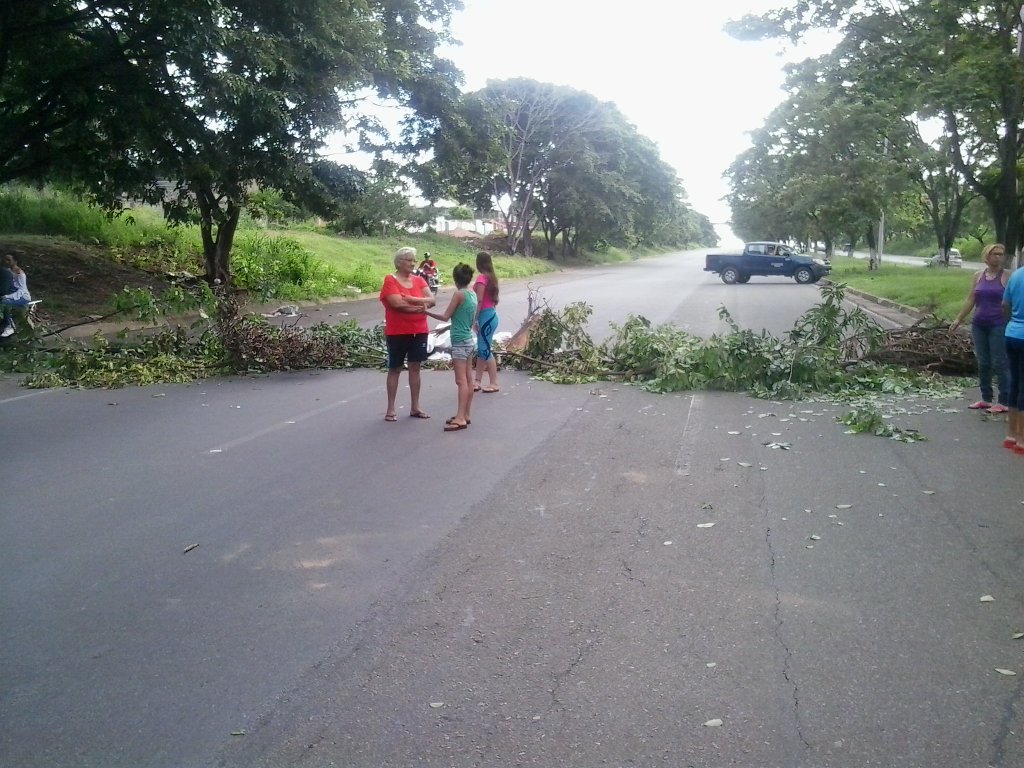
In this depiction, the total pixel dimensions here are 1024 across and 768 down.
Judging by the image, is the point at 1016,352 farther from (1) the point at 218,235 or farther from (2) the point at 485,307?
(1) the point at 218,235

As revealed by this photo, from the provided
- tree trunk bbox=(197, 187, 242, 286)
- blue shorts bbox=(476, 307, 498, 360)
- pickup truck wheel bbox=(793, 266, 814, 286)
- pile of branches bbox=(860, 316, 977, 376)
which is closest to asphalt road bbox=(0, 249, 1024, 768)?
blue shorts bbox=(476, 307, 498, 360)

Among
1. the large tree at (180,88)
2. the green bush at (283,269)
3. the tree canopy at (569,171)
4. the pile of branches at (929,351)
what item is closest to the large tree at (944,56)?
the pile of branches at (929,351)

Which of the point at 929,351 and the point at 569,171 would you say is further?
the point at 569,171

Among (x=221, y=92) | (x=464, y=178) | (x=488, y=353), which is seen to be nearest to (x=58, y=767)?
(x=488, y=353)

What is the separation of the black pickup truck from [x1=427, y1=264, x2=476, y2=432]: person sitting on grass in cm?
3235

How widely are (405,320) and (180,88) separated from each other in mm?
10583

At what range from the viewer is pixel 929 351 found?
12055mm

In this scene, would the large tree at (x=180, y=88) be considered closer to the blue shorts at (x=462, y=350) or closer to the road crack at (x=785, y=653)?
the blue shorts at (x=462, y=350)

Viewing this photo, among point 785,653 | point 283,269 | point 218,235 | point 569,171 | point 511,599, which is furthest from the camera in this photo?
point 569,171

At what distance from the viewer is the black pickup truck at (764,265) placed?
133ft

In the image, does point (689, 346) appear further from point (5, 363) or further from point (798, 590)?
point (5, 363)

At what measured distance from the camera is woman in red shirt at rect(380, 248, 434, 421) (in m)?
9.34

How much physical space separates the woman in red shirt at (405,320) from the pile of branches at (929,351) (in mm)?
6154

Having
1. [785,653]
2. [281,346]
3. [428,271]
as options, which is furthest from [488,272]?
[428,271]
